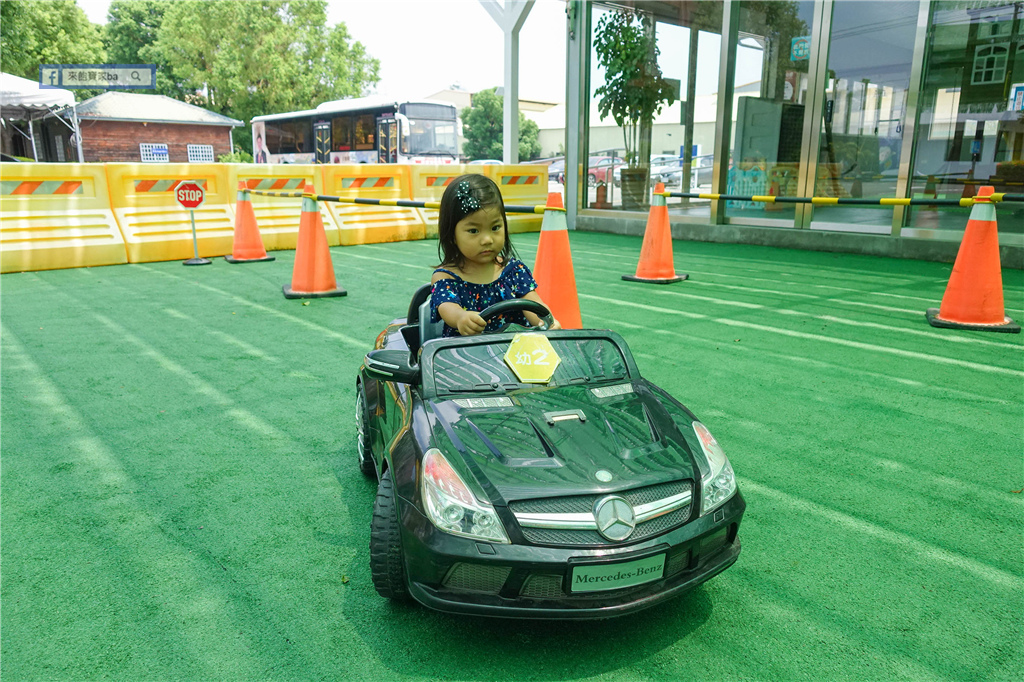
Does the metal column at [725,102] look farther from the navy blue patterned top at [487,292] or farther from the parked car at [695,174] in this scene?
the navy blue patterned top at [487,292]

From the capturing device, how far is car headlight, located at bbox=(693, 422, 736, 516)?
1897 millimetres

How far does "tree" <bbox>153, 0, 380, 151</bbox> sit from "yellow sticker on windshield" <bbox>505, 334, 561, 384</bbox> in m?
40.2

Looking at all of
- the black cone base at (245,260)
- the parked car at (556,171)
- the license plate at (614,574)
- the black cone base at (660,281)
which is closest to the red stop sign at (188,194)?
the black cone base at (245,260)

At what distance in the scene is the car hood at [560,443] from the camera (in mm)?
1773

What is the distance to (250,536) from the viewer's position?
248cm

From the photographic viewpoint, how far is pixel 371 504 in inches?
108

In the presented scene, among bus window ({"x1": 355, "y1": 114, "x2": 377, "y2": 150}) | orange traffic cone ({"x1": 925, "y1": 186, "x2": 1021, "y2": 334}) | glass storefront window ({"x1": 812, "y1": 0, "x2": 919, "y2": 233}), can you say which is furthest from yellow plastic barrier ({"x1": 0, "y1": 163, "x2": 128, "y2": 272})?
bus window ({"x1": 355, "y1": 114, "x2": 377, "y2": 150})

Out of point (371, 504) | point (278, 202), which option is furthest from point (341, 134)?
point (371, 504)

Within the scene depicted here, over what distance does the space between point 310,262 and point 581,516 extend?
218 inches

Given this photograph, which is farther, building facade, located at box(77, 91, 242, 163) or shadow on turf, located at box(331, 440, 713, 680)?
building facade, located at box(77, 91, 242, 163)

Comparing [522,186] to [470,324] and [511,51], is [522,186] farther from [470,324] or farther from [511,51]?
[470,324]

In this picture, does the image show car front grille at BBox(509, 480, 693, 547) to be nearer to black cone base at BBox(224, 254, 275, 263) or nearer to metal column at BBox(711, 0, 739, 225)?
black cone base at BBox(224, 254, 275, 263)

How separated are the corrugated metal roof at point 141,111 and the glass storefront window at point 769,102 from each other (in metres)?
34.5

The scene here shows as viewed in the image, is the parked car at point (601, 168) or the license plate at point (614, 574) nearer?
the license plate at point (614, 574)
